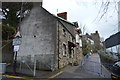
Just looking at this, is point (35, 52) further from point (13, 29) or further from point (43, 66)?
point (13, 29)

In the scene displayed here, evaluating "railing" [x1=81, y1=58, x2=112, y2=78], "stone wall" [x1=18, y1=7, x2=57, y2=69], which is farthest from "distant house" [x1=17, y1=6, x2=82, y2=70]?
"railing" [x1=81, y1=58, x2=112, y2=78]

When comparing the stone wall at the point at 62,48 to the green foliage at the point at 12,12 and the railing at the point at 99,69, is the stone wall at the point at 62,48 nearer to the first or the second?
the railing at the point at 99,69

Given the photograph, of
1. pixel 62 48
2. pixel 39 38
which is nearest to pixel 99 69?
pixel 62 48

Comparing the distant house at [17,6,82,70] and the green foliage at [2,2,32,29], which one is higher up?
the green foliage at [2,2,32,29]

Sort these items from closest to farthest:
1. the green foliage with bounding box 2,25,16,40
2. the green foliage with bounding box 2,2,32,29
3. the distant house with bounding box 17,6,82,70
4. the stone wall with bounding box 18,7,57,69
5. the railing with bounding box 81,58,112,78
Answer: the railing with bounding box 81,58,112,78 < the distant house with bounding box 17,6,82,70 < the stone wall with bounding box 18,7,57,69 < the green foliage with bounding box 2,2,32,29 < the green foliage with bounding box 2,25,16,40

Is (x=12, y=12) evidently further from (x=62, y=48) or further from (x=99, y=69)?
(x=99, y=69)

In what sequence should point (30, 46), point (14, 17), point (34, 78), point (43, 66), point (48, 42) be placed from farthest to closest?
point (14, 17) < point (30, 46) < point (48, 42) < point (43, 66) < point (34, 78)

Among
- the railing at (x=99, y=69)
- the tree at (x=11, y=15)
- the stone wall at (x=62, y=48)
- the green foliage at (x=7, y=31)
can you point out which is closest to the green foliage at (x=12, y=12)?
the tree at (x=11, y=15)

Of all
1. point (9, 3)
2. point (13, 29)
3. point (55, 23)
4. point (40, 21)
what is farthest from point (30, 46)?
point (9, 3)

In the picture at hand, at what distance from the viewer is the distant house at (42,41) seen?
11.9 m

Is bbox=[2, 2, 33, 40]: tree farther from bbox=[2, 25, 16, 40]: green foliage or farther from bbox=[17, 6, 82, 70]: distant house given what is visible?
bbox=[17, 6, 82, 70]: distant house

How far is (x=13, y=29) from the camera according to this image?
835 inches

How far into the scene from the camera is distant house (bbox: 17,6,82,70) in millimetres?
11930

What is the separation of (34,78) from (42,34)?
251 inches
